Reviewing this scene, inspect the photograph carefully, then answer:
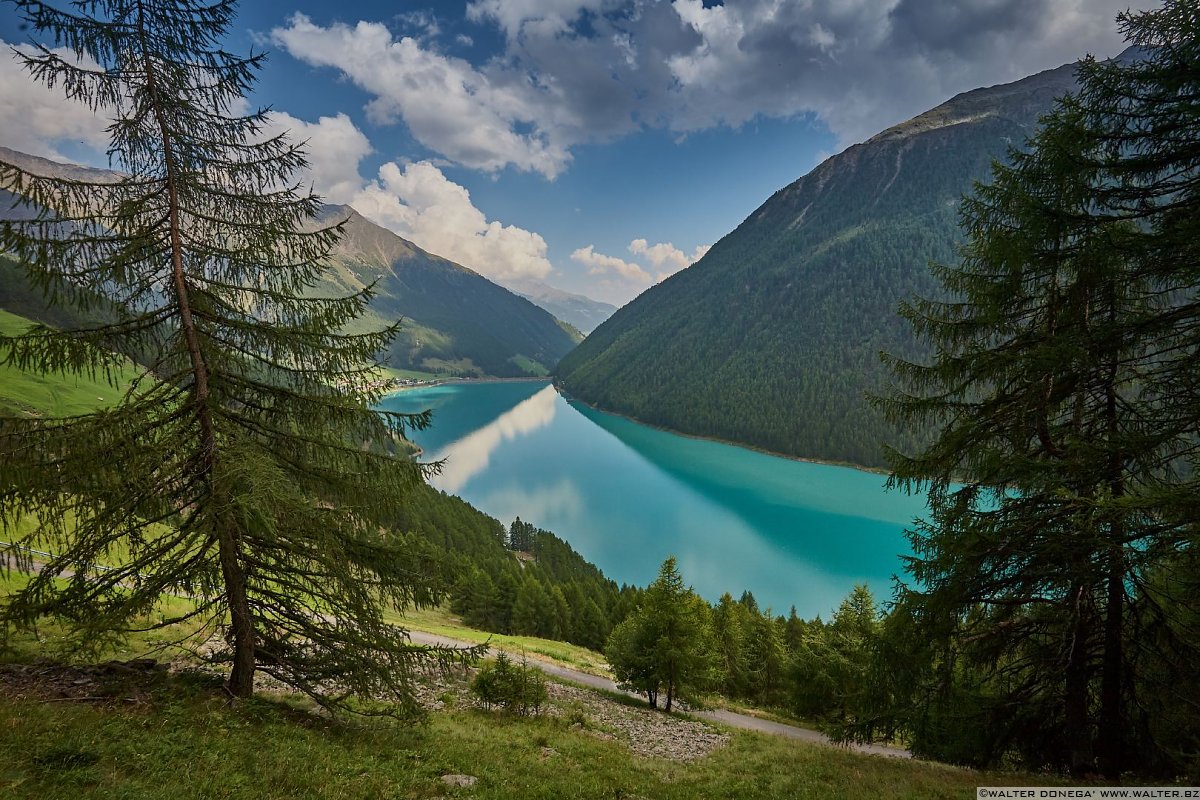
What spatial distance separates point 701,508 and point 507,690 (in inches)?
2476

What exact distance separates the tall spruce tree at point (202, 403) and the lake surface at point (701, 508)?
100 feet

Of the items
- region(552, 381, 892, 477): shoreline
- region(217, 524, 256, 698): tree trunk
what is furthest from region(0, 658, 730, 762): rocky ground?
region(552, 381, 892, 477): shoreline

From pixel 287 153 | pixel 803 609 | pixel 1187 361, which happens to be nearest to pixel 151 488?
pixel 287 153

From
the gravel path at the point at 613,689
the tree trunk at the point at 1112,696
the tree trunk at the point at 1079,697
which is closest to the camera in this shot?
the tree trunk at the point at 1112,696

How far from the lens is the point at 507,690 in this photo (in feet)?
48.5

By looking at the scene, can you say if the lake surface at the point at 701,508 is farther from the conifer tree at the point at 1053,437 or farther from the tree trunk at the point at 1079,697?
the tree trunk at the point at 1079,697

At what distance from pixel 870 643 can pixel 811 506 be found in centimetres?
7483

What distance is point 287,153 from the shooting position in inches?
299

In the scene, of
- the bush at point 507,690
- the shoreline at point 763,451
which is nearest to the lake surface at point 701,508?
the shoreline at point 763,451

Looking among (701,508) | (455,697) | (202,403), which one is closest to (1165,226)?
(202,403)

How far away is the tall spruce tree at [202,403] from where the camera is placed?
5.84 meters

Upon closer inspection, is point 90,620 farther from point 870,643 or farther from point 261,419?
point 870,643

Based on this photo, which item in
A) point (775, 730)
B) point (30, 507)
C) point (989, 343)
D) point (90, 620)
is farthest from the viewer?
point (775, 730)

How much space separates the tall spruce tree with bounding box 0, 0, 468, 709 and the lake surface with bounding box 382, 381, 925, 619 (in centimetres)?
3059
